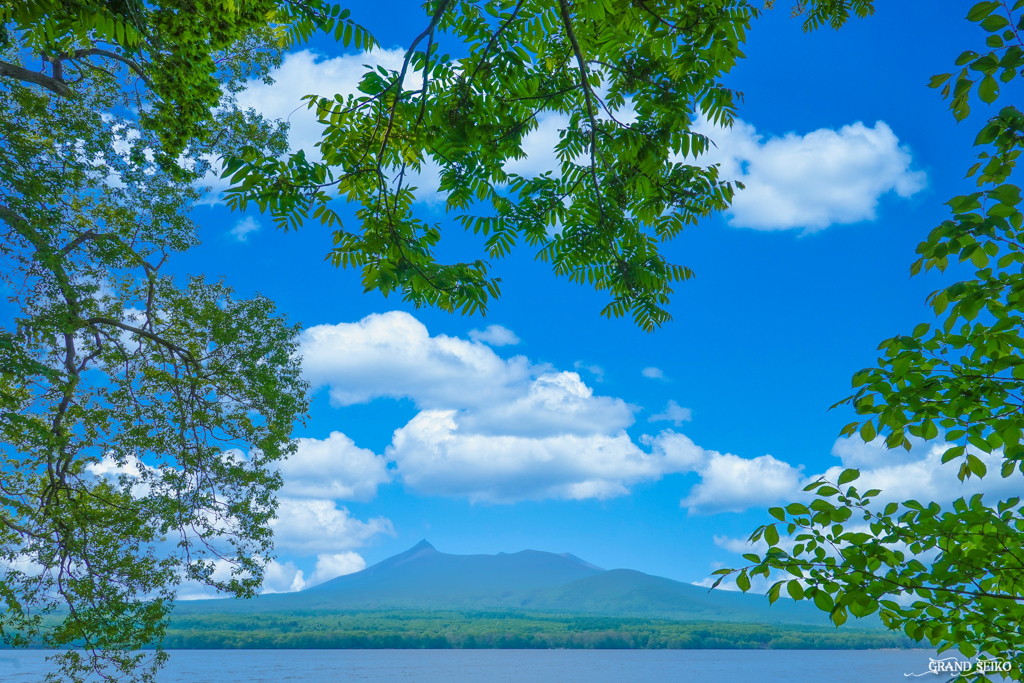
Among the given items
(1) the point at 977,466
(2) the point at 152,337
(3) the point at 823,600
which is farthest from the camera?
(2) the point at 152,337

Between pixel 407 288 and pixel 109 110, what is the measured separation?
986cm

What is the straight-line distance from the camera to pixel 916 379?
7.82ft

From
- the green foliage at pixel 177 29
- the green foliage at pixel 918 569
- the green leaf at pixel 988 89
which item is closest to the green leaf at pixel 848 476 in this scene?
the green foliage at pixel 918 569

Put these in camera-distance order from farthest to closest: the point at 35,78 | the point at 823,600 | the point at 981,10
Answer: the point at 35,78 < the point at 981,10 < the point at 823,600

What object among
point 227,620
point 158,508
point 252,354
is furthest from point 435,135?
point 227,620

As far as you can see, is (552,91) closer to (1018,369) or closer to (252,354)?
(1018,369)

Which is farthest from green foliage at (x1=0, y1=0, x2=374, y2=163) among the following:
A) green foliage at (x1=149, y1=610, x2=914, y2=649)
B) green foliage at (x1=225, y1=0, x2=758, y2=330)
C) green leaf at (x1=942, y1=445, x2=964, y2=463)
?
green foliage at (x1=149, y1=610, x2=914, y2=649)

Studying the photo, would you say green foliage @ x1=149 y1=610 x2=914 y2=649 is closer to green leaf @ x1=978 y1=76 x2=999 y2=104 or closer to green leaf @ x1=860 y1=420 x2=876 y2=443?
green leaf @ x1=860 y1=420 x2=876 y2=443

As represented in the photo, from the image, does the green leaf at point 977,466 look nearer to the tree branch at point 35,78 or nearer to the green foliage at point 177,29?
the green foliage at point 177,29

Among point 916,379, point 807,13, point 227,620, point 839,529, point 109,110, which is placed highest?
point 109,110

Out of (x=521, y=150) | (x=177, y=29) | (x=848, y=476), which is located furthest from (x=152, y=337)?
(x=848, y=476)

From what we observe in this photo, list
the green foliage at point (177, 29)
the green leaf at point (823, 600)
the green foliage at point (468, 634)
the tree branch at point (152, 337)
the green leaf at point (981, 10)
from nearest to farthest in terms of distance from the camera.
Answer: the green leaf at point (823, 600), the green leaf at point (981, 10), the green foliage at point (177, 29), the tree branch at point (152, 337), the green foliage at point (468, 634)

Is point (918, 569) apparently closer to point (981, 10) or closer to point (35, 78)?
point (981, 10)

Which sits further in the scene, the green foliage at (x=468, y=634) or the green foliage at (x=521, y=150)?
the green foliage at (x=468, y=634)
